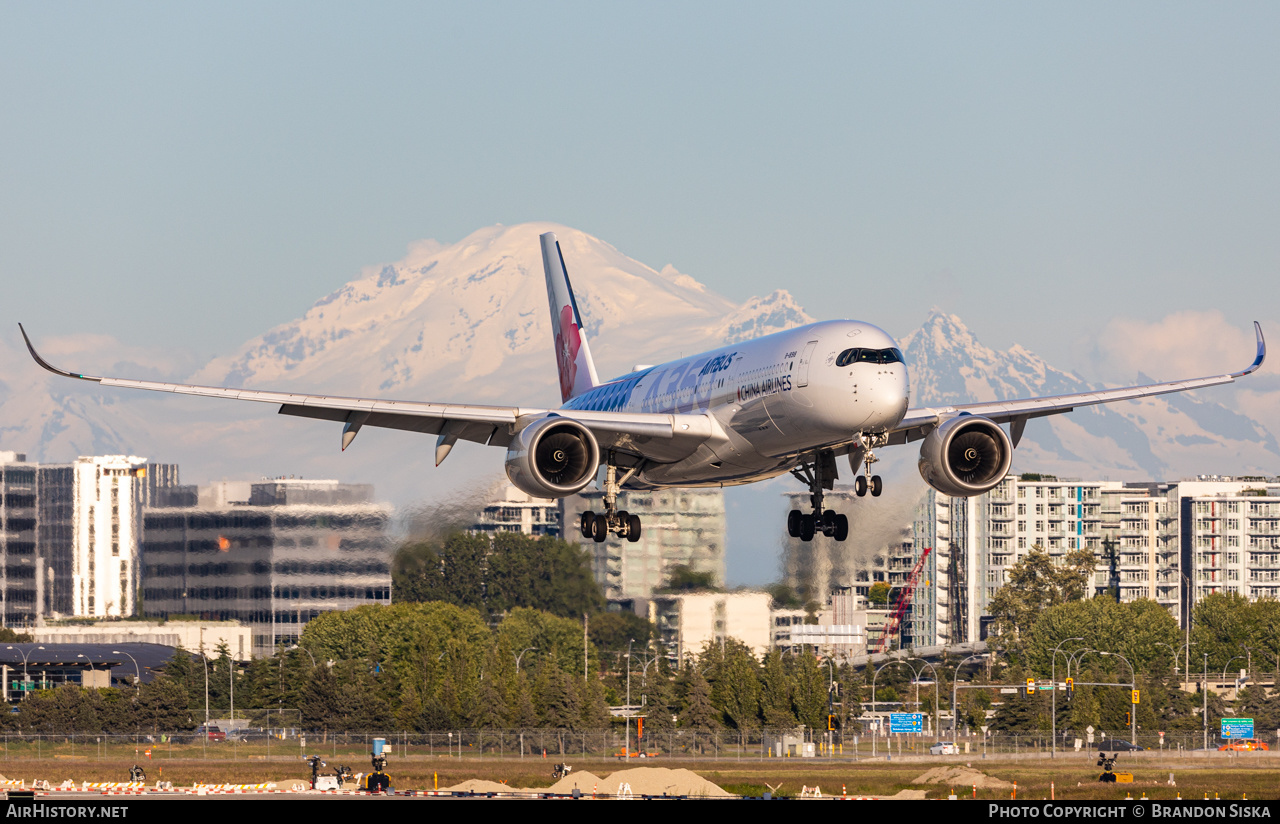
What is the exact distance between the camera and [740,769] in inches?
3989

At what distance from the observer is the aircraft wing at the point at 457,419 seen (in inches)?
2146

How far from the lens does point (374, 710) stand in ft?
397

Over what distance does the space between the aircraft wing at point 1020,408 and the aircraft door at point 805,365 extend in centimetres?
529

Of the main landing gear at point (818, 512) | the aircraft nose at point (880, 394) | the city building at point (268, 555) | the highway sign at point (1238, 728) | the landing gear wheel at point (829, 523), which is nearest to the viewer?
the aircraft nose at point (880, 394)

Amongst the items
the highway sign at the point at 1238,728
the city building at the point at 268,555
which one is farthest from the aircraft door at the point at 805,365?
the highway sign at the point at 1238,728

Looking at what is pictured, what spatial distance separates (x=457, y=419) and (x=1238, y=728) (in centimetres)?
8353

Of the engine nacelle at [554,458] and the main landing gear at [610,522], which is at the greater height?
the engine nacelle at [554,458]

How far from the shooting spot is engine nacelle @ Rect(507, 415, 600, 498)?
54219 mm

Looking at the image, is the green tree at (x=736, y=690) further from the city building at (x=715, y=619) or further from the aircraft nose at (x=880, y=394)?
the aircraft nose at (x=880, y=394)

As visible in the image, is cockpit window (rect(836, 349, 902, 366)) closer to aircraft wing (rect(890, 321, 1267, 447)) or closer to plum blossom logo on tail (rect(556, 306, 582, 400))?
aircraft wing (rect(890, 321, 1267, 447))

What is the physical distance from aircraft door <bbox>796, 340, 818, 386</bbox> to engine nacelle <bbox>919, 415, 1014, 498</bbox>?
243 inches

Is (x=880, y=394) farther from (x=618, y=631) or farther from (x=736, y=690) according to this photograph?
(x=618, y=631)

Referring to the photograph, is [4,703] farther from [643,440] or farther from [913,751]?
[643,440]

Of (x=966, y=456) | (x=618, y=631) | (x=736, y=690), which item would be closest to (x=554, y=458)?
(x=966, y=456)
